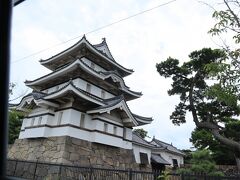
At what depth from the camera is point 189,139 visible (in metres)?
28.4

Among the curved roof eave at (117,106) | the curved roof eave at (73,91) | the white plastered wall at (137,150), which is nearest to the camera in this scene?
the curved roof eave at (73,91)

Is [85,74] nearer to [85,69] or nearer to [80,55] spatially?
[85,69]

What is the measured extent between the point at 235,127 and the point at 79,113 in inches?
717

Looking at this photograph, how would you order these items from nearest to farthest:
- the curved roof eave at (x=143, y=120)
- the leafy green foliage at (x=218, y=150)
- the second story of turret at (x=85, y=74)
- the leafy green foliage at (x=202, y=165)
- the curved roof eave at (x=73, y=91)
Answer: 1. the leafy green foliage at (x=202, y=165)
2. the curved roof eave at (x=73, y=91)
3. the second story of turret at (x=85, y=74)
4. the curved roof eave at (x=143, y=120)
5. the leafy green foliage at (x=218, y=150)

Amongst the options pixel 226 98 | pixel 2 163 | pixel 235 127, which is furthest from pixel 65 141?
pixel 235 127

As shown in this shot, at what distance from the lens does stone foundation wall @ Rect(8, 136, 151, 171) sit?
12.8m

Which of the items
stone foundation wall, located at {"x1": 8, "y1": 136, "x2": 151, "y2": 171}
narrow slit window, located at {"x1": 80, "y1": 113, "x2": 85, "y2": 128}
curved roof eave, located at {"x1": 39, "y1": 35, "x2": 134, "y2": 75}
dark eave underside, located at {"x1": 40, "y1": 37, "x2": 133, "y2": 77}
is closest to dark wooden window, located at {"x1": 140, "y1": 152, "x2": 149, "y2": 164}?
stone foundation wall, located at {"x1": 8, "y1": 136, "x2": 151, "y2": 171}

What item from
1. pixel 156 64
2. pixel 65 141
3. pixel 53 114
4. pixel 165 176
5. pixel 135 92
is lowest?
pixel 165 176

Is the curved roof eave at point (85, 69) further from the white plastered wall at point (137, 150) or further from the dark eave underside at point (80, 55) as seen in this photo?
the white plastered wall at point (137, 150)

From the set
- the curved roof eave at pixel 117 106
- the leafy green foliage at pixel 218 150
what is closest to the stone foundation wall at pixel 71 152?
the curved roof eave at pixel 117 106

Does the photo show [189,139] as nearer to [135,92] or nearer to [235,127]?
[235,127]

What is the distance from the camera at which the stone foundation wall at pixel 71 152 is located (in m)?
12.8

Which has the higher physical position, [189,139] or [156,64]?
[156,64]

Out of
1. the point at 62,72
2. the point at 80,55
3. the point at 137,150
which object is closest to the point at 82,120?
the point at 62,72
